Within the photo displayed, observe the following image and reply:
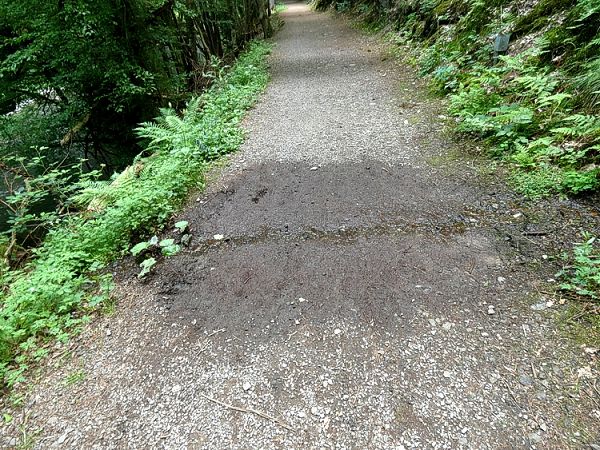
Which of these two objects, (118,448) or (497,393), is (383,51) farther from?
(118,448)

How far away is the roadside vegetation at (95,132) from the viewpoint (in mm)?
3293

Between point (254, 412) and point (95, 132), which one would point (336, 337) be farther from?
point (95, 132)

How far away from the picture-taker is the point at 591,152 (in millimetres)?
3523

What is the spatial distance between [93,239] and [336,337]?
2.87m

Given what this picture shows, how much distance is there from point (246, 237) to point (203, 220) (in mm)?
662

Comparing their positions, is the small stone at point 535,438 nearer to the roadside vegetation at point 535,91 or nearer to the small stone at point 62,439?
the roadside vegetation at point 535,91

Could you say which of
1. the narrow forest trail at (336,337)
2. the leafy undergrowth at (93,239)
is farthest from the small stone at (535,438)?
the leafy undergrowth at (93,239)

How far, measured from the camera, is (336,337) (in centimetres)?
260

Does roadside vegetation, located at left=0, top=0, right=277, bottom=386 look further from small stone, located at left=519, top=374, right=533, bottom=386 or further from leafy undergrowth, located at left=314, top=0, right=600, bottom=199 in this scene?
leafy undergrowth, located at left=314, top=0, right=600, bottom=199

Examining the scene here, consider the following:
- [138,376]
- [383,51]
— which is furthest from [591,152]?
[383,51]

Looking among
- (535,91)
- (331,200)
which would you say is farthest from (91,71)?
(535,91)

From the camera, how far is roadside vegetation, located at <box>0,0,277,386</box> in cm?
329

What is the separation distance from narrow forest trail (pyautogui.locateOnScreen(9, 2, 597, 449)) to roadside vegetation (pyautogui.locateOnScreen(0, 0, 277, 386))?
0.50 m

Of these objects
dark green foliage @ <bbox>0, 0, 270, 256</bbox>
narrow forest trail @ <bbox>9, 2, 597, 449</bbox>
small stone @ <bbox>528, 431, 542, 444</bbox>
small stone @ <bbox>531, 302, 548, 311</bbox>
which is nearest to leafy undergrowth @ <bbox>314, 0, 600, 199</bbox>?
narrow forest trail @ <bbox>9, 2, 597, 449</bbox>
